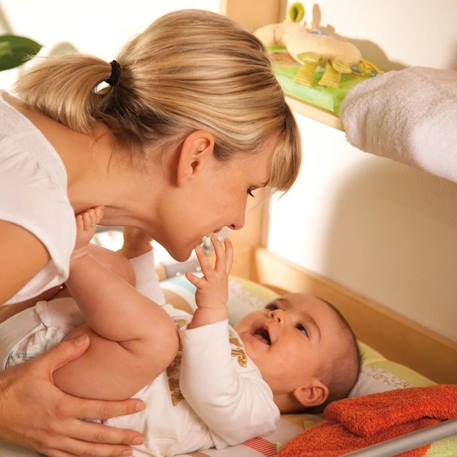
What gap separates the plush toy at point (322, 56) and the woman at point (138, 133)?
15.5 inches

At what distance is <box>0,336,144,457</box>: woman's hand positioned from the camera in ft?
3.66

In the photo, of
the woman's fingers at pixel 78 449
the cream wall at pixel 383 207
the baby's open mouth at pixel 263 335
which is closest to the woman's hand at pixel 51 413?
the woman's fingers at pixel 78 449

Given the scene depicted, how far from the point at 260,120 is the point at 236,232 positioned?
1.00 meters

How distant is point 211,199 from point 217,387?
10.3 inches

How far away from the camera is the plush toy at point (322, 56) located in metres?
1.55

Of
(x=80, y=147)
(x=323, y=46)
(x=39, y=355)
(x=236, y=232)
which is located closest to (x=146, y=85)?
(x=80, y=147)

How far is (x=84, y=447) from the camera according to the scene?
3.70ft

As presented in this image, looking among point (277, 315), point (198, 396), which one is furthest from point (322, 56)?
point (198, 396)

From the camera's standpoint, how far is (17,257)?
95cm

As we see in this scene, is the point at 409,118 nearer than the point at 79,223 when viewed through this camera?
No

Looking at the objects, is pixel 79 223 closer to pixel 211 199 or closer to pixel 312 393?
pixel 211 199

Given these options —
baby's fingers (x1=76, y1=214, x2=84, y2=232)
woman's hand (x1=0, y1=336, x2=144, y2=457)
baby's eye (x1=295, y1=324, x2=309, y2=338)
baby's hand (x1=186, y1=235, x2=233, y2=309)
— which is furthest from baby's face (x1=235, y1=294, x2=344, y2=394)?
baby's fingers (x1=76, y1=214, x2=84, y2=232)

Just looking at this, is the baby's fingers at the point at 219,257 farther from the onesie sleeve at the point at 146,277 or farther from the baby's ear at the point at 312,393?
the baby's ear at the point at 312,393

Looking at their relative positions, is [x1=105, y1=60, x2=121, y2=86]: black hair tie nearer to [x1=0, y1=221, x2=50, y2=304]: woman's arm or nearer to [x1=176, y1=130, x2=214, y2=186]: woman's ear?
[x1=176, y1=130, x2=214, y2=186]: woman's ear
